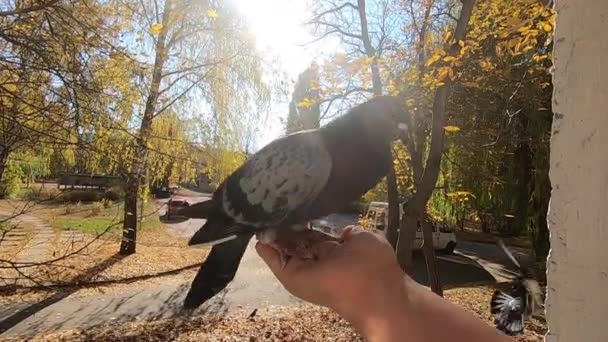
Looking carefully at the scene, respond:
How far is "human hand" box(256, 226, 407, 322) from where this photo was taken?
0.97 meters

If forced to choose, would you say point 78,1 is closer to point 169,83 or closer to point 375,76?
point 375,76

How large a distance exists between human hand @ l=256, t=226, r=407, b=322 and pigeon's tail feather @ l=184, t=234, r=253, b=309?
0.70m

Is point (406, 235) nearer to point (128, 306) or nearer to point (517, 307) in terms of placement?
point (517, 307)

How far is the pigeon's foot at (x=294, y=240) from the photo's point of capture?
146cm

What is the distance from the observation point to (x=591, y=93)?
61 cm

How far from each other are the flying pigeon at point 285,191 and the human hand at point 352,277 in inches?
15.8

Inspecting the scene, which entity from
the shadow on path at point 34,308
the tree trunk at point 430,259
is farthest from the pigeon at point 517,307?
the shadow on path at point 34,308

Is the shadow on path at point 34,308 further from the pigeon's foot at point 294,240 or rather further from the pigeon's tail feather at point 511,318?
the pigeon's tail feather at point 511,318

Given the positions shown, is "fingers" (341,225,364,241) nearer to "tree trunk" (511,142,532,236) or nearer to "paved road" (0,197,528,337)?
"paved road" (0,197,528,337)

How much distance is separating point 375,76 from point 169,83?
5.86 meters

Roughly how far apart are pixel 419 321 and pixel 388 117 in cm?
213

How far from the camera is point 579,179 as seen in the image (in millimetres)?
613

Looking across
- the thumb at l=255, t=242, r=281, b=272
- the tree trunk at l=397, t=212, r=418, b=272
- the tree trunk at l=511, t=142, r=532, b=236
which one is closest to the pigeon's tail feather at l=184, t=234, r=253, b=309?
the thumb at l=255, t=242, r=281, b=272

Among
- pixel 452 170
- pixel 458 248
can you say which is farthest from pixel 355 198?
pixel 458 248
